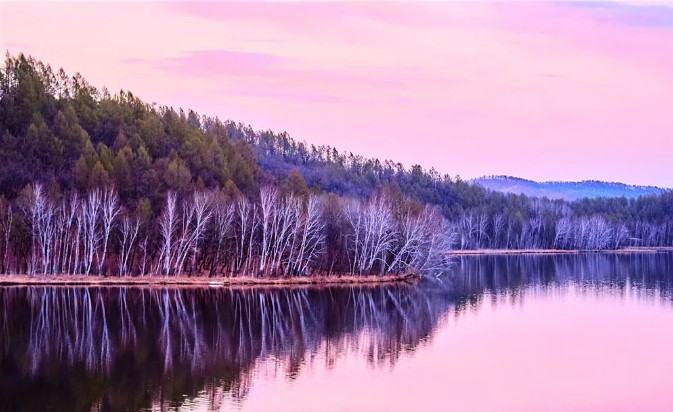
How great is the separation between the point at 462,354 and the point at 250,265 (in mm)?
39862

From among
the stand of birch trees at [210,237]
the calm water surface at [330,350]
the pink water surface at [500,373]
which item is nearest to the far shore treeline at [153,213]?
the stand of birch trees at [210,237]

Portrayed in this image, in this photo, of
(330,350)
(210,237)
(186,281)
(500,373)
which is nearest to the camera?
(500,373)

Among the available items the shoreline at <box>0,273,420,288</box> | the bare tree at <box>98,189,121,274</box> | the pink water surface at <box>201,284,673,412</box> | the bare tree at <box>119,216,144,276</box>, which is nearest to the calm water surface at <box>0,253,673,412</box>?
the pink water surface at <box>201,284,673,412</box>

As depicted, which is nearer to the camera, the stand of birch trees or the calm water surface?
the calm water surface

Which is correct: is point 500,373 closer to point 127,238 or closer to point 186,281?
point 186,281

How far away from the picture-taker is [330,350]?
4272cm

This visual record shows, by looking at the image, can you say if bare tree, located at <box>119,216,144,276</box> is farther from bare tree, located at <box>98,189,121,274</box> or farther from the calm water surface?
the calm water surface

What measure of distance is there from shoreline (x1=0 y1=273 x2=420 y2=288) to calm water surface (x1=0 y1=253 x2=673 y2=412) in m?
4.03

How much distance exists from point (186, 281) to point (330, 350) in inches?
1331

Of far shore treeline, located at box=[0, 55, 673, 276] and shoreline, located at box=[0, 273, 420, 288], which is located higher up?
far shore treeline, located at box=[0, 55, 673, 276]

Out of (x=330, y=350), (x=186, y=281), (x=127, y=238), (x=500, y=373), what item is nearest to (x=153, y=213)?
(x=127, y=238)

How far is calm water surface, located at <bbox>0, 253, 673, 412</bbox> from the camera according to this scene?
3231 centimetres

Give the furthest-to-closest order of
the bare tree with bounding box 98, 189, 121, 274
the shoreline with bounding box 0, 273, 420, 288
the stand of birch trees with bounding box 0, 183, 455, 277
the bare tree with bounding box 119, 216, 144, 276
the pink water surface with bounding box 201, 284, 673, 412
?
the stand of birch trees with bounding box 0, 183, 455, 277, the bare tree with bounding box 119, 216, 144, 276, the bare tree with bounding box 98, 189, 121, 274, the shoreline with bounding box 0, 273, 420, 288, the pink water surface with bounding box 201, 284, 673, 412

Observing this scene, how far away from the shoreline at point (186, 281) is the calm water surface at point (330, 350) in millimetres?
4029
